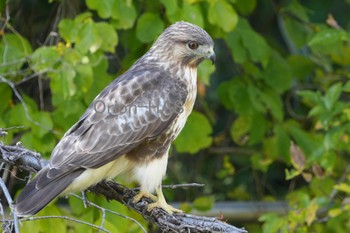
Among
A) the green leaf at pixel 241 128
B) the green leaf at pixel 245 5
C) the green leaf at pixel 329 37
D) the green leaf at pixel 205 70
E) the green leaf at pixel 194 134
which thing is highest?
the green leaf at pixel 205 70

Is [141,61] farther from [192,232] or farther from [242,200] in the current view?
[242,200]

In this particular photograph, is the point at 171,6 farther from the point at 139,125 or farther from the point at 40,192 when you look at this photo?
the point at 40,192

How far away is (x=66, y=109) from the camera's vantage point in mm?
4918

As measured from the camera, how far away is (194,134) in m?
5.48

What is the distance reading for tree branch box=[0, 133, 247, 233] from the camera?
3623 mm

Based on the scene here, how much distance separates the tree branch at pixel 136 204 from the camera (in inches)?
143

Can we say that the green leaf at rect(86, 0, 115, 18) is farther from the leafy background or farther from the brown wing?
the brown wing

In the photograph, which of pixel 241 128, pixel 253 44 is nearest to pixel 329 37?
pixel 253 44

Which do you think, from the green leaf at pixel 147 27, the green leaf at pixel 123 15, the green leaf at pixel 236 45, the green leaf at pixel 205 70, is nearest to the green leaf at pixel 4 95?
the green leaf at pixel 123 15

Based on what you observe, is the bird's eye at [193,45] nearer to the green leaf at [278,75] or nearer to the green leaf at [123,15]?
the green leaf at [123,15]

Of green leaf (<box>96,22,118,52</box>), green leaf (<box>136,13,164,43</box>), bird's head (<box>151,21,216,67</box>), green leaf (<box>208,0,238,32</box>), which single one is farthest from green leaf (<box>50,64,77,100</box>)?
green leaf (<box>208,0,238,32</box>)

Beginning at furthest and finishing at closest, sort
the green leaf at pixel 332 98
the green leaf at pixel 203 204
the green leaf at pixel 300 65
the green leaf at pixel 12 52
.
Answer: the green leaf at pixel 300 65 → the green leaf at pixel 203 204 → the green leaf at pixel 332 98 → the green leaf at pixel 12 52

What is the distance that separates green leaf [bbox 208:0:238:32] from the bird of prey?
1.69 feet

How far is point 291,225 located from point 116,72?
4.65ft
